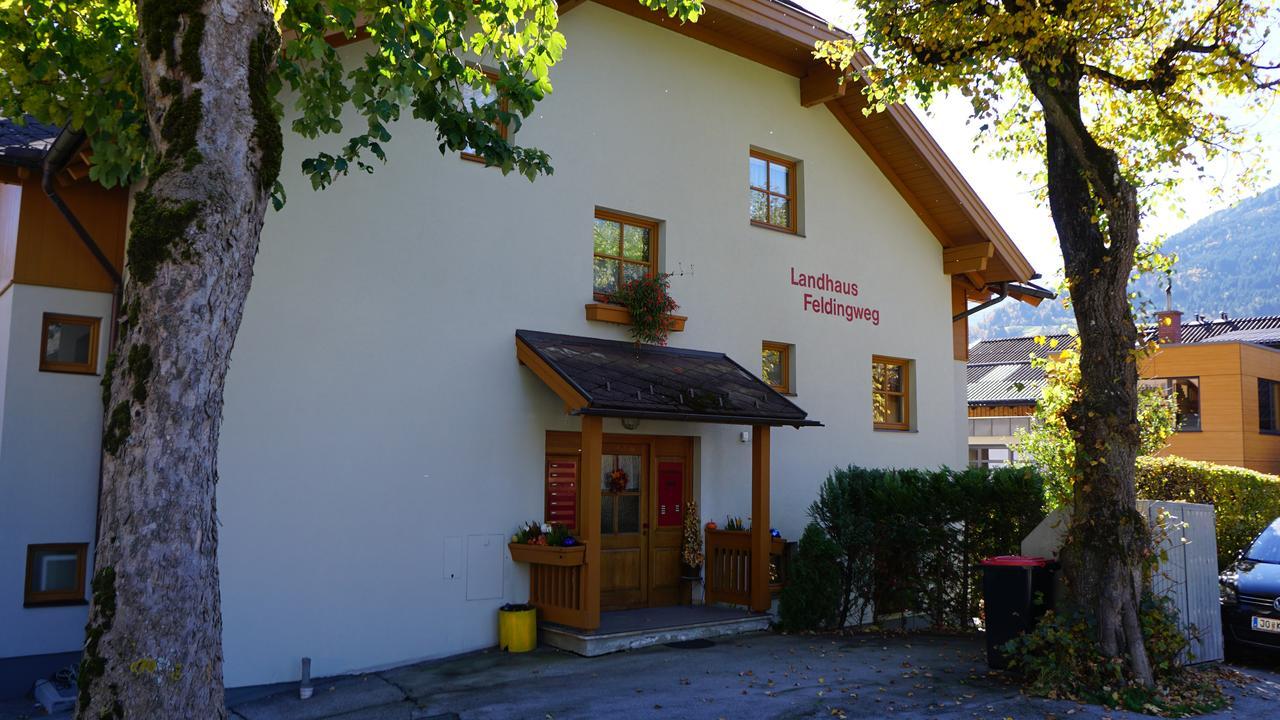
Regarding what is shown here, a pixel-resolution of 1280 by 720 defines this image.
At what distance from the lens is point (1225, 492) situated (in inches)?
604

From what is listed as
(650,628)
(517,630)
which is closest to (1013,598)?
(650,628)

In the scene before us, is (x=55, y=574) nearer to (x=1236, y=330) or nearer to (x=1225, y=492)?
(x=1225, y=492)

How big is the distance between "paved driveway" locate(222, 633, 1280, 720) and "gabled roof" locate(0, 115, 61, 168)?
16.9ft

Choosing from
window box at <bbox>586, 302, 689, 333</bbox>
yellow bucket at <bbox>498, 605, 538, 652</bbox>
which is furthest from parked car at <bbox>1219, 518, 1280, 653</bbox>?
yellow bucket at <bbox>498, 605, 538, 652</bbox>

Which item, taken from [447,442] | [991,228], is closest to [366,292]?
[447,442]

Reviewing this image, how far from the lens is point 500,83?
28.1 ft

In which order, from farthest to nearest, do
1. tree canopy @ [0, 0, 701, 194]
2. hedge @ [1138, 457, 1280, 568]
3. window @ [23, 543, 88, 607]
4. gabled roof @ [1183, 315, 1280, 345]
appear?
1. gabled roof @ [1183, 315, 1280, 345]
2. hedge @ [1138, 457, 1280, 568]
3. window @ [23, 543, 88, 607]
4. tree canopy @ [0, 0, 701, 194]

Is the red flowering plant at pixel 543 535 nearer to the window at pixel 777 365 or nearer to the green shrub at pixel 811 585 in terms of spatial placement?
the green shrub at pixel 811 585

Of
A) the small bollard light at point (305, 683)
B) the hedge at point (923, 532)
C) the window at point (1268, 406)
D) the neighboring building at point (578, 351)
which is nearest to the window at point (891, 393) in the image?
the neighboring building at point (578, 351)

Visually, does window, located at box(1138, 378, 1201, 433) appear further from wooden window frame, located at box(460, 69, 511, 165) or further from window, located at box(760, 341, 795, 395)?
wooden window frame, located at box(460, 69, 511, 165)

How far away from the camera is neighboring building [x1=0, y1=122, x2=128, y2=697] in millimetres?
9180

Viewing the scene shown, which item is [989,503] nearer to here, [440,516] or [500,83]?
[440,516]

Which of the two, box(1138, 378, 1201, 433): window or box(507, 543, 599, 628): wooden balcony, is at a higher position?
box(1138, 378, 1201, 433): window

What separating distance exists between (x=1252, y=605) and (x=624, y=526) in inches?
271
